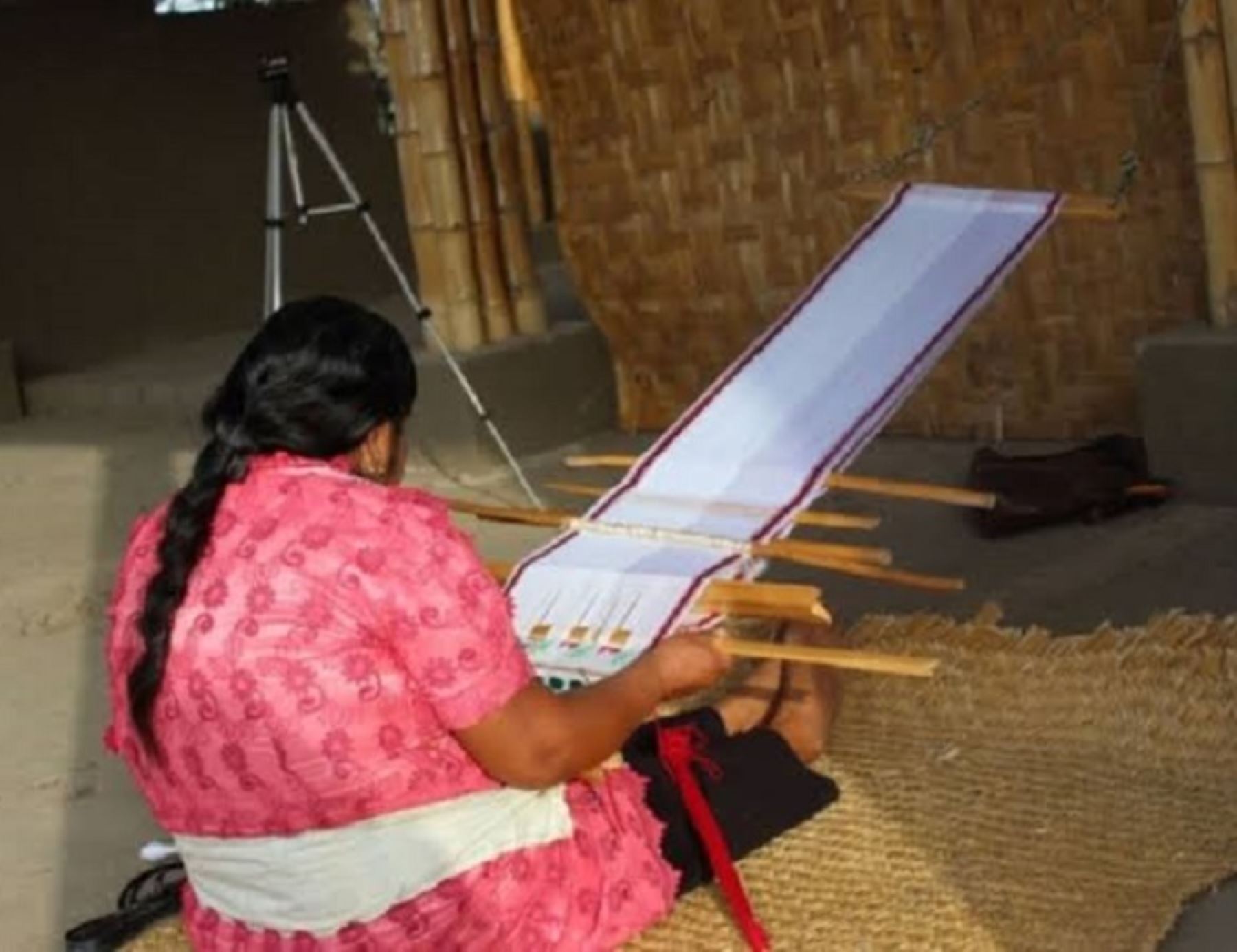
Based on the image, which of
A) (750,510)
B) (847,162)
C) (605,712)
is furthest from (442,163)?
(605,712)

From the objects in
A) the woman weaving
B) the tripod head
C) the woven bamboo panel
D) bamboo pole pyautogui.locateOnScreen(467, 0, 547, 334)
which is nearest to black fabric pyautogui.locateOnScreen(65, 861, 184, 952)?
the woman weaving

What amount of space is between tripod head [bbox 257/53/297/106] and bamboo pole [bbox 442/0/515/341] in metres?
0.48

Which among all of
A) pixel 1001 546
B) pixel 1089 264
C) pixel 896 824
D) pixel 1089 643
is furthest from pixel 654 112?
pixel 896 824

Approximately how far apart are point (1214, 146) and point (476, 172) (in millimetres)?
2147

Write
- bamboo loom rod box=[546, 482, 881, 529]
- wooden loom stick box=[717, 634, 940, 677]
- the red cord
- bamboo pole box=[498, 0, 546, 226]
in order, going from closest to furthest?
wooden loom stick box=[717, 634, 940, 677] < the red cord < bamboo loom rod box=[546, 482, 881, 529] < bamboo pole box=[498, 0, 546, 226]

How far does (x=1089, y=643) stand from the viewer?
3820 mm

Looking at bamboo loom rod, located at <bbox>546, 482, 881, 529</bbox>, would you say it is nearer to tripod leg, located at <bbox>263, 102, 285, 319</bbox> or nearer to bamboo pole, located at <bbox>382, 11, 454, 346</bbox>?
tripod leg, located at <bbox>263, 102, 285, 319</bbox>

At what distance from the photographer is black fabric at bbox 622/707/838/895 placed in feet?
10.2

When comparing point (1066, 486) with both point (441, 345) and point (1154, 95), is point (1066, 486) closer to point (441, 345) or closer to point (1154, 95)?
point (1154, 95)

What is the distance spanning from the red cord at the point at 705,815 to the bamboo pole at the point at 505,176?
306cm

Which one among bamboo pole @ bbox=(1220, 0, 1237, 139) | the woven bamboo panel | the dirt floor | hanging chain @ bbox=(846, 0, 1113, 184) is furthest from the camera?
the woven bamboo panel

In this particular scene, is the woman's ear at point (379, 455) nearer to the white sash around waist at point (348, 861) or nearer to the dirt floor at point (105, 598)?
the white sash around waist at point (348, 861)

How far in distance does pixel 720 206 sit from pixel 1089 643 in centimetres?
224

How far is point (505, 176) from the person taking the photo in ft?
19.9
